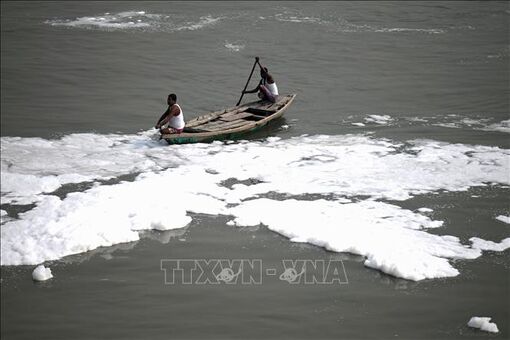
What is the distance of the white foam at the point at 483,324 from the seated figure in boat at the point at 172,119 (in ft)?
27.0

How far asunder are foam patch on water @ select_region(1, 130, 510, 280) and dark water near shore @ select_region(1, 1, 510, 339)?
366 mm

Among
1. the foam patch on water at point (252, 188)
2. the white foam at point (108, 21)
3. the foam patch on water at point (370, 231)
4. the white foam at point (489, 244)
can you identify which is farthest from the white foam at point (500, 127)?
the white foam at point (108, 21)

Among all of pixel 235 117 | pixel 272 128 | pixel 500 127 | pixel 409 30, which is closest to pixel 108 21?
pixel 409 30

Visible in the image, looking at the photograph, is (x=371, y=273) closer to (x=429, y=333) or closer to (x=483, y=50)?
(x=429, y=333)

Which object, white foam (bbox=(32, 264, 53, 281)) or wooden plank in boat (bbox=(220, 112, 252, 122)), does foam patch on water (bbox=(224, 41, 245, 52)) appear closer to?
wooden plank in boat (bbox=(220, 112, 252, 122))

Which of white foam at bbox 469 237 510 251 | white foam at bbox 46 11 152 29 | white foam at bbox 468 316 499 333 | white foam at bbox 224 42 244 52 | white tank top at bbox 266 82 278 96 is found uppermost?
white foam at bbox 46 11 152 29

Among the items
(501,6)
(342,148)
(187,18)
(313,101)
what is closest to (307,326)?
(342,148)

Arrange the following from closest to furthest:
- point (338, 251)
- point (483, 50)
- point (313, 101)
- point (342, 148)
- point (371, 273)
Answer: point (371, 273) < point (338, 251) < point (342, 148) < point (313, 101) < point (483, 50)

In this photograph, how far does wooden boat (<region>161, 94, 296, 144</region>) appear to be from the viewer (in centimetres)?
1405

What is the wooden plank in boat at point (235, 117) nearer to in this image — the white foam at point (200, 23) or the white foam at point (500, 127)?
the white foam at point (500, 127)

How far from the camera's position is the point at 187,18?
94.3ft

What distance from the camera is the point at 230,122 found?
15055 millimetres

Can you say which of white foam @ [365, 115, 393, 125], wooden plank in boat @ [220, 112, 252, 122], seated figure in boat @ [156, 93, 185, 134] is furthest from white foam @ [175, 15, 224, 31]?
seated figure in boat @ [156, 93, 185, 134]

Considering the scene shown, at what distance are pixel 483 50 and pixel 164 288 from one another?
69.5 ft
